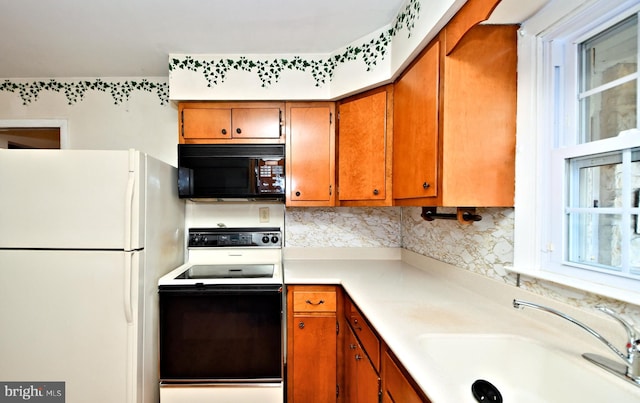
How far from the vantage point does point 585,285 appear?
89 cm

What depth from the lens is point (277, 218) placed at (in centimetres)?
226

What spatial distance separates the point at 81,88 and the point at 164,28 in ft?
3.92

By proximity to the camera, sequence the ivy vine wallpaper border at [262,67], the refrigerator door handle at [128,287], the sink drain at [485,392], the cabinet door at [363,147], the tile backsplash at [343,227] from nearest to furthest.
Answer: the sink drain at [485,392]
the refrigerator door handle at [128,287]
the cabinet door at [363,147]
the ivy vine wallpaper border at [262,67]
the tile backsplash at [343,227]

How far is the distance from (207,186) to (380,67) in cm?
142

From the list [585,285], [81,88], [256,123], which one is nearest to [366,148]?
[256,123]

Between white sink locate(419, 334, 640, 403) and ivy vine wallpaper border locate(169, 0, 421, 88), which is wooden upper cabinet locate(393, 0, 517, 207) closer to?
white sink locate(419, 334, 640, 403)

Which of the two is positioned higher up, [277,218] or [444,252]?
[277,218]

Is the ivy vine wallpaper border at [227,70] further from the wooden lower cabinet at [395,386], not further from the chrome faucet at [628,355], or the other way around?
the wooden lower cabinet at [395,386]

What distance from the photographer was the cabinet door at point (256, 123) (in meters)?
1.97

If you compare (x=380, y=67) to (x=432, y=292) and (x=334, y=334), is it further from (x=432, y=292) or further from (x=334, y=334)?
(x=334, y=334)

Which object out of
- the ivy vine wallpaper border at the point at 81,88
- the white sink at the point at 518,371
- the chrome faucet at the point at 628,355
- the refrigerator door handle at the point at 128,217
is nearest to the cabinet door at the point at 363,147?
the white sink at the point at 518,371

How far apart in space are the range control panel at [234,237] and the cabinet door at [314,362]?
72 centimetres

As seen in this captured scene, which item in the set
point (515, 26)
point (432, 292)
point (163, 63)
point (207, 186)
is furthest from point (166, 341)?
point (515, 26)

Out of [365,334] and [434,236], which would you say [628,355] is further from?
[434,236]
